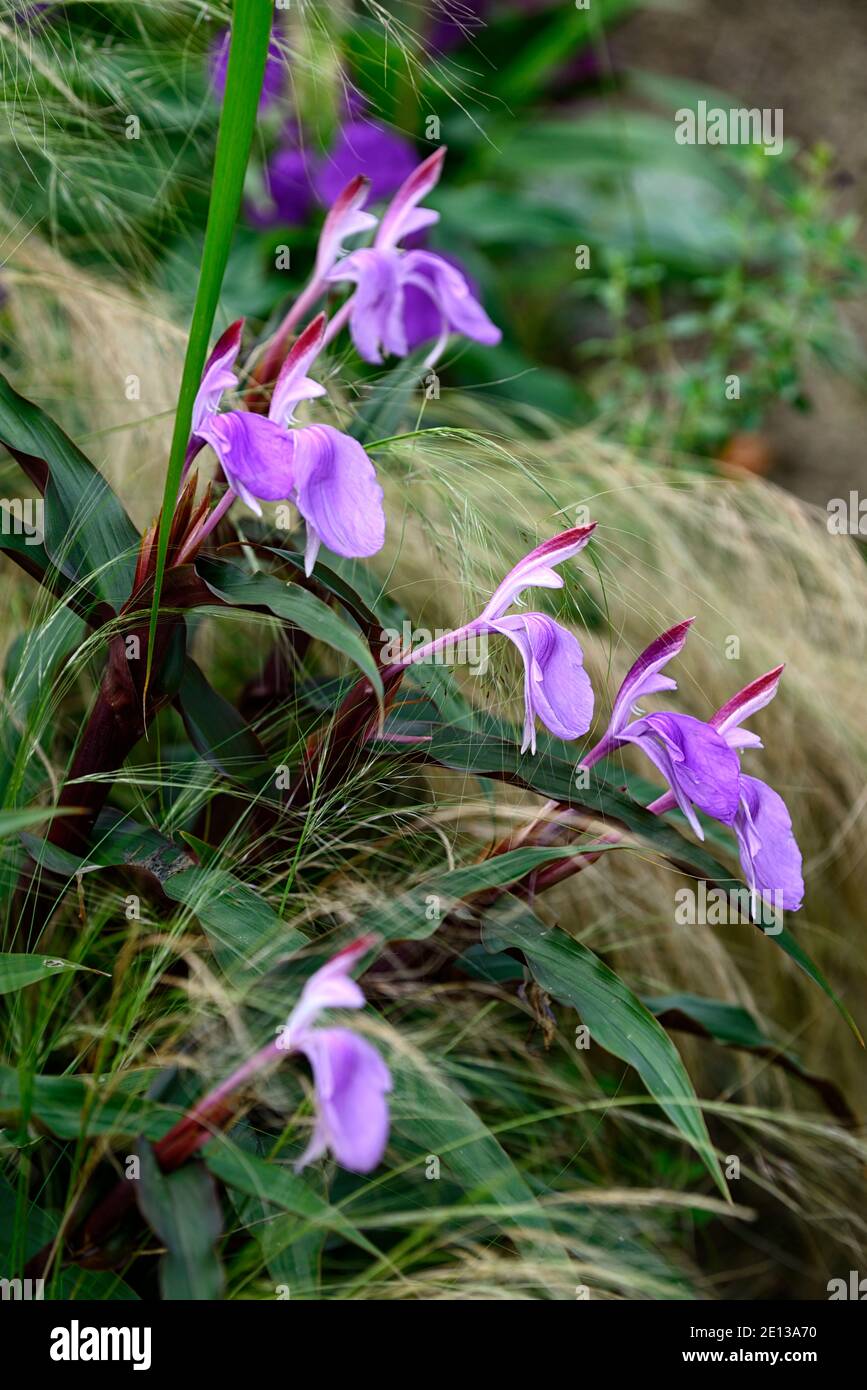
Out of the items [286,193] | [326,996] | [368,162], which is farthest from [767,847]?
[286,193]

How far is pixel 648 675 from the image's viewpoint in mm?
579

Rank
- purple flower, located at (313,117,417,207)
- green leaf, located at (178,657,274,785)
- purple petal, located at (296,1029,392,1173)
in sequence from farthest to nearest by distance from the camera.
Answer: purple flower, located at (313,117,417,207) < green leaf, located at (178,657,274,785) < purple petal, located at (296,1029,392,1173)

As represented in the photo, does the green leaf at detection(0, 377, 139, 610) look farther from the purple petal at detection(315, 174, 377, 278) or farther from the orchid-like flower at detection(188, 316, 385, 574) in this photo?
the purple petal at detection(315, 174, 377, 278)

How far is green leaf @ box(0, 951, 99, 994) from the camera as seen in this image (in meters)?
0.54

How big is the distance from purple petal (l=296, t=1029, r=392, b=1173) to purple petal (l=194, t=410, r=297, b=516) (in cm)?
24

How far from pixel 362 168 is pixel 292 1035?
1150 mm

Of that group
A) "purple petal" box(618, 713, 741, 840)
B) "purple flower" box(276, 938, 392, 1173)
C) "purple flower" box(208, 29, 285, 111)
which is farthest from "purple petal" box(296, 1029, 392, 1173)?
"purple flower" box(208, 29, 285, 111)

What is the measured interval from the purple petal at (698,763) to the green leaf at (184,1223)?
Result: 267 mm

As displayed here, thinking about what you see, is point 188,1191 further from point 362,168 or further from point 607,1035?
point 362,168

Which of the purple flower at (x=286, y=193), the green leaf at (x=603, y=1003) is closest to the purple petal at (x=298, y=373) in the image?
the green leaf at (x=603, y=1003)

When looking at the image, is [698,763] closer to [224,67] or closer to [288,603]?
[288,603]

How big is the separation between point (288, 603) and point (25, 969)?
21 centimetres

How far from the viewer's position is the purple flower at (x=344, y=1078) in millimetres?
401
